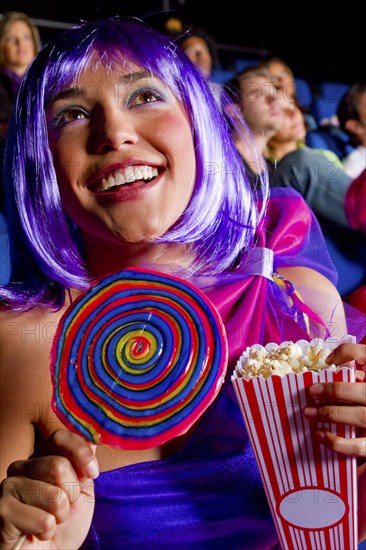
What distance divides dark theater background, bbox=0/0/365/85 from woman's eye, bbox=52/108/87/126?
17.8 ft

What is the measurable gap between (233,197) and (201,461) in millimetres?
437

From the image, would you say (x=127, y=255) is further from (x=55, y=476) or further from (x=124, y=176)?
(x=55, y=476)

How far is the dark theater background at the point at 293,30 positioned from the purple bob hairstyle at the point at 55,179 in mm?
5321

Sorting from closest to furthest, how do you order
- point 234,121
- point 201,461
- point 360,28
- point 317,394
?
point 317,394 < point 201,461 < point 234,121 < point 360,28

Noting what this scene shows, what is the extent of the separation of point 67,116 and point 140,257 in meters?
0.24

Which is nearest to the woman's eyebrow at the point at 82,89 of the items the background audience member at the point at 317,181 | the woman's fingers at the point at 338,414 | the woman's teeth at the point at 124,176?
the woman's teeth at the point at 124,176

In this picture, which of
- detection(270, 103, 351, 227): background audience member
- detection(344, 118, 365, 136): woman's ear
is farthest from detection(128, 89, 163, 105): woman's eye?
detection(344, 118, 365, 136): woman's ear

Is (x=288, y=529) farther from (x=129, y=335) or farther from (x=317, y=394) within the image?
(x=129, y=335)

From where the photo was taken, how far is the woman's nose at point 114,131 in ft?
3.28

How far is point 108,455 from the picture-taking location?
3.52ft

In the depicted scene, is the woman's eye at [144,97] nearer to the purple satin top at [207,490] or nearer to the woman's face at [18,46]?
the purple satin top at [207,490]

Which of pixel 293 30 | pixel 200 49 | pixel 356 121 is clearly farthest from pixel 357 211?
pixel 293 30

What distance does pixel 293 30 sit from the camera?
6.38 m

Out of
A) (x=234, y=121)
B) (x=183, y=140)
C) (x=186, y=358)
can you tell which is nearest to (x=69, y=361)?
(x=186, y=358)
